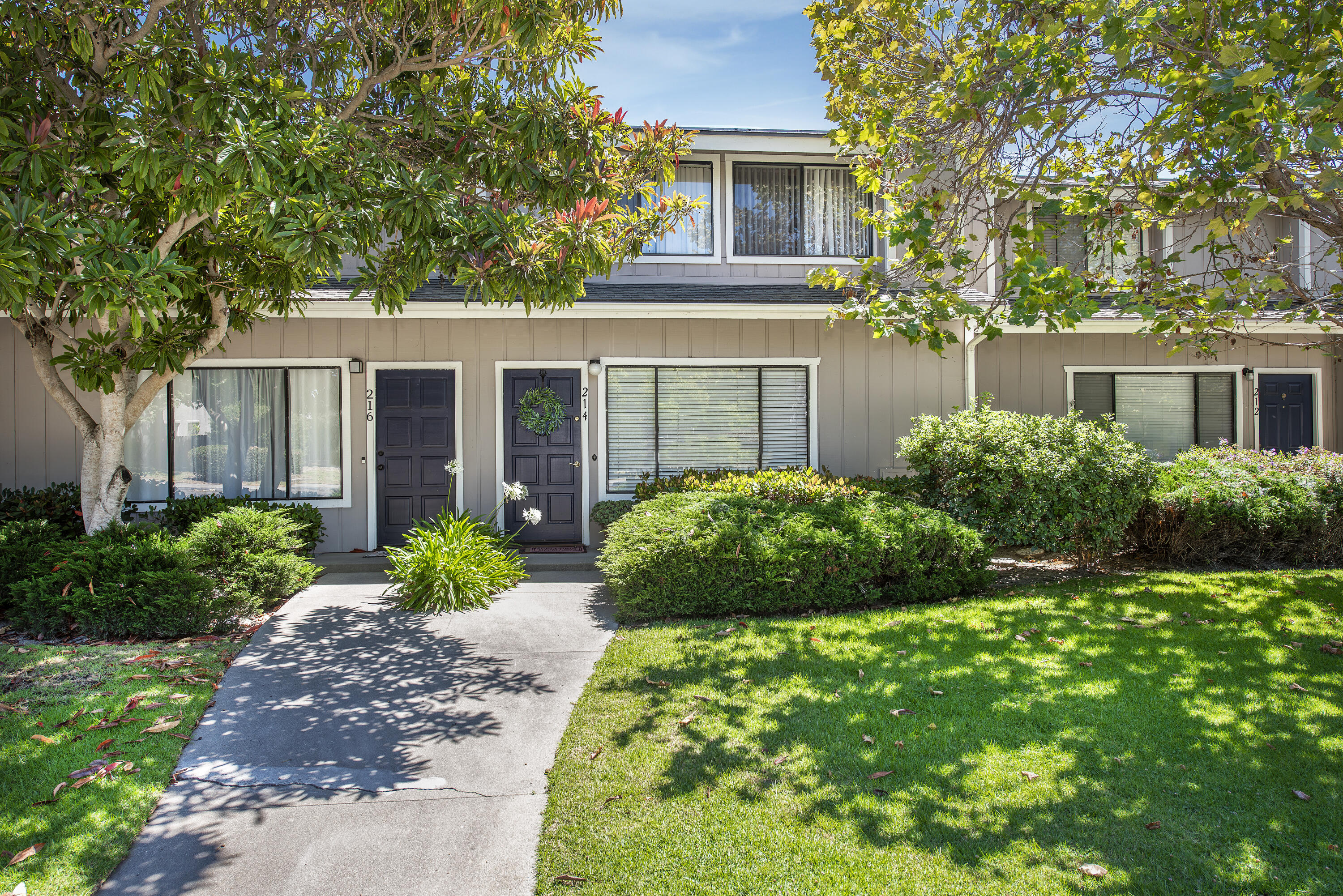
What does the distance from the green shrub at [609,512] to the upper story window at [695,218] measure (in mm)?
3556

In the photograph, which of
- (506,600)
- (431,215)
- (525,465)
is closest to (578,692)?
(506,600)

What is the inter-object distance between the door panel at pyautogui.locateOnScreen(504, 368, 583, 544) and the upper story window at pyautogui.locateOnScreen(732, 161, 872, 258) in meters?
3.18

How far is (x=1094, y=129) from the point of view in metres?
6.97

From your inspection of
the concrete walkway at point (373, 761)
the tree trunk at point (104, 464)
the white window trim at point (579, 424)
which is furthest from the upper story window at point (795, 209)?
the tree trunk at point (104, 464)

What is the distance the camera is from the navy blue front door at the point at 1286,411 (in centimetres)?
1097

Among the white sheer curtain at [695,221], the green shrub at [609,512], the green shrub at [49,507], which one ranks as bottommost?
the green shrub at [609,512]

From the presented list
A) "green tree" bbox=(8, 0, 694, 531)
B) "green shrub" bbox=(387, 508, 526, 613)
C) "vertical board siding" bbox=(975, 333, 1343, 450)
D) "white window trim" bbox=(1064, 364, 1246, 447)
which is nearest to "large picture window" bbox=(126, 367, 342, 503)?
"green tree" bbox=(8, 0, 694, 531)

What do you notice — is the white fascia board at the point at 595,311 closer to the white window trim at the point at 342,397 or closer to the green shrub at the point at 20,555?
the white window trim at the point at 342,397

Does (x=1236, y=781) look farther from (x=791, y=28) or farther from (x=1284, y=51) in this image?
(x=791, y=28)

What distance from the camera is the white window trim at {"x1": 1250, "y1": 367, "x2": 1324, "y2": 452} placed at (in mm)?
10898

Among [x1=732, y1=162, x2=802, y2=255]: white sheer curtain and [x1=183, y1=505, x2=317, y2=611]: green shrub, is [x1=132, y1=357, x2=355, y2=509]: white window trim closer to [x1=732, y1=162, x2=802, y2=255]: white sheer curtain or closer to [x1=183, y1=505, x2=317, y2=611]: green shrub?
[x1=183, y1=505, x2=317, y2=611]: green shrub

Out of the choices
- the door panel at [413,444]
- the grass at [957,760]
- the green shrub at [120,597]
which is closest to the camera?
the grass at [957,760]

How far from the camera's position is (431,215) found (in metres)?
5.11

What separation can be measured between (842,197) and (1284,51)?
6672 millimetres
